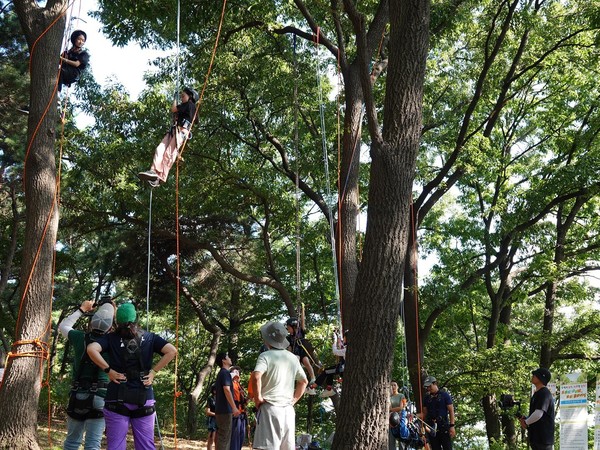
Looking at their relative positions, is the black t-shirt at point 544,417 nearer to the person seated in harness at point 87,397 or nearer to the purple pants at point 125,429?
the purple pants at point 125,429

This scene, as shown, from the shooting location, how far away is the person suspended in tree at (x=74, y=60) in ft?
29.0

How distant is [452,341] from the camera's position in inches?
862

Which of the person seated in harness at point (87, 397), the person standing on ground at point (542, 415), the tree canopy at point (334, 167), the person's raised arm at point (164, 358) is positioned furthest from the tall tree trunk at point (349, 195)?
the person's raised arm at point (164, 358)

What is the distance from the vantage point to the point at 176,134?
8016mm

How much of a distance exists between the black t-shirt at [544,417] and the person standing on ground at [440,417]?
2.05 metres

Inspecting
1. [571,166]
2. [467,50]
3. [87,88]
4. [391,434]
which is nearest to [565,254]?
[571,166]

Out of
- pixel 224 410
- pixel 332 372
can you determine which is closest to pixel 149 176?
pixel 224 410

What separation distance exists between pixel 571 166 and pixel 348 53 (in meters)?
5.46

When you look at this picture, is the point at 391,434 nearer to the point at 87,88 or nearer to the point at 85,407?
the point at 85,407

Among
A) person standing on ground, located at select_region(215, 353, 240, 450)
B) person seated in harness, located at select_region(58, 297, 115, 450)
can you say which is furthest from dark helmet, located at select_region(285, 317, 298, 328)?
person seated in harness, located at select_region(58, 297, 115, 450)

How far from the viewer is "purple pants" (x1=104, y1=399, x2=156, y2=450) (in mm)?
4484

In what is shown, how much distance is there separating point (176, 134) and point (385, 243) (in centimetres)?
340

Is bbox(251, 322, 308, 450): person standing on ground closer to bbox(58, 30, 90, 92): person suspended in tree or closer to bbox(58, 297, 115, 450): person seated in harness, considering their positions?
bbox(58, 297, 115, 450): person seated in harness

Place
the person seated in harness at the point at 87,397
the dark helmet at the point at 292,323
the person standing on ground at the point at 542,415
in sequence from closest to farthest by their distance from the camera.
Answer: the person seated in harness at the point at 87,397
the person standing on ground at the point at 542,415
the dark helmet at the point at 292,323
